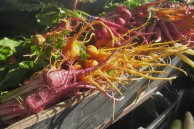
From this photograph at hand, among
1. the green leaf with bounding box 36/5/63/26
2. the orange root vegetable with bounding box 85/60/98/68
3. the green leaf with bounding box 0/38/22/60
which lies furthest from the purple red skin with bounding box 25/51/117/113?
the green leaf with bounding box 36/5/63/26

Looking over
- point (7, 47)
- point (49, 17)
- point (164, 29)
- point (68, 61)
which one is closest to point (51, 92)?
point (68, 61)

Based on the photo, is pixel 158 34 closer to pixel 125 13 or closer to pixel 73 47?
pixel 125 13

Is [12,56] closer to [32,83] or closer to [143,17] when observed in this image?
[32,83]

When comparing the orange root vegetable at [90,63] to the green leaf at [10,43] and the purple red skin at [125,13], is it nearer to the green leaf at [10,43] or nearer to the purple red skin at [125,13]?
the green leaf at [10,43]

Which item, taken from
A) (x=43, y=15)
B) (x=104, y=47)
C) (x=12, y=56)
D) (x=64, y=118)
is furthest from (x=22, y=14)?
(x=64, y=118)

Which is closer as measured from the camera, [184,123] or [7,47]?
[7,47]
